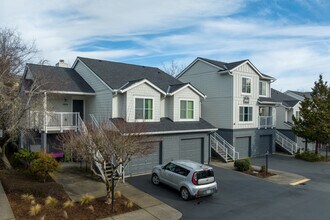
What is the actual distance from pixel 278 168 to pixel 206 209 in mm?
11520

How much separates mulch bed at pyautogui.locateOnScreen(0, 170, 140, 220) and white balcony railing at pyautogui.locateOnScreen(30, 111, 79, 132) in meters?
3.93

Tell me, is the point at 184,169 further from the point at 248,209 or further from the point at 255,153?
the point at 255,153

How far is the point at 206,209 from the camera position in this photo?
11375 millimetres

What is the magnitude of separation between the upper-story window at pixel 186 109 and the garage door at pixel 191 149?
2009mm

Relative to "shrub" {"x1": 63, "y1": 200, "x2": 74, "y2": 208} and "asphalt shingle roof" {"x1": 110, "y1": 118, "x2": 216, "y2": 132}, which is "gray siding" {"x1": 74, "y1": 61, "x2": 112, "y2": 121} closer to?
"asphalt shingle roof" {"x1": 110, "y1": 118, "x2": 216, "y2": 132}

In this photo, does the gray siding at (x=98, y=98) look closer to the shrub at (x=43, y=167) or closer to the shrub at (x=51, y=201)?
the shrub at (x=43, y=167)

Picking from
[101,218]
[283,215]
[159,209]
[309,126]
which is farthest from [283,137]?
[101,218]

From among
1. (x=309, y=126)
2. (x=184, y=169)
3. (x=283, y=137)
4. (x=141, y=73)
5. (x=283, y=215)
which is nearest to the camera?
(x=283, y=215)

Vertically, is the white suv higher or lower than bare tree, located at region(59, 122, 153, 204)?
lower

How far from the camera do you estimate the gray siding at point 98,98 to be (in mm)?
18222

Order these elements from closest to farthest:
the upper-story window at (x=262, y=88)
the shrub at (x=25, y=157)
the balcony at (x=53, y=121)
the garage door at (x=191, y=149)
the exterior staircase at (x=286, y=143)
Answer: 1. the shrub at (x=25, y=157)
2. the balcony at (x=53, y=121)
3. the garage door at (x=191, y=149)
4. the exterior staircase at (x=286, y=143)
5. the upper-story window at (x=262, y=88)

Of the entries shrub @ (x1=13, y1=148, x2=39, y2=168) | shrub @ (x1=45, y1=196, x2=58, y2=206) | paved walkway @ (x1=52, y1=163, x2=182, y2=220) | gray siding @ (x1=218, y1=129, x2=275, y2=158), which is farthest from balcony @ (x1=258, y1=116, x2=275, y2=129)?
shrub @ (x1=45, y1=196, x2=58, y2=206)

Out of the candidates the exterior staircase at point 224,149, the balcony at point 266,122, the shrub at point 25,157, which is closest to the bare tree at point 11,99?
the shrub at point 25,157

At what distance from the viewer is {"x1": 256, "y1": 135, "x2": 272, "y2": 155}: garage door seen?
26.8 m
